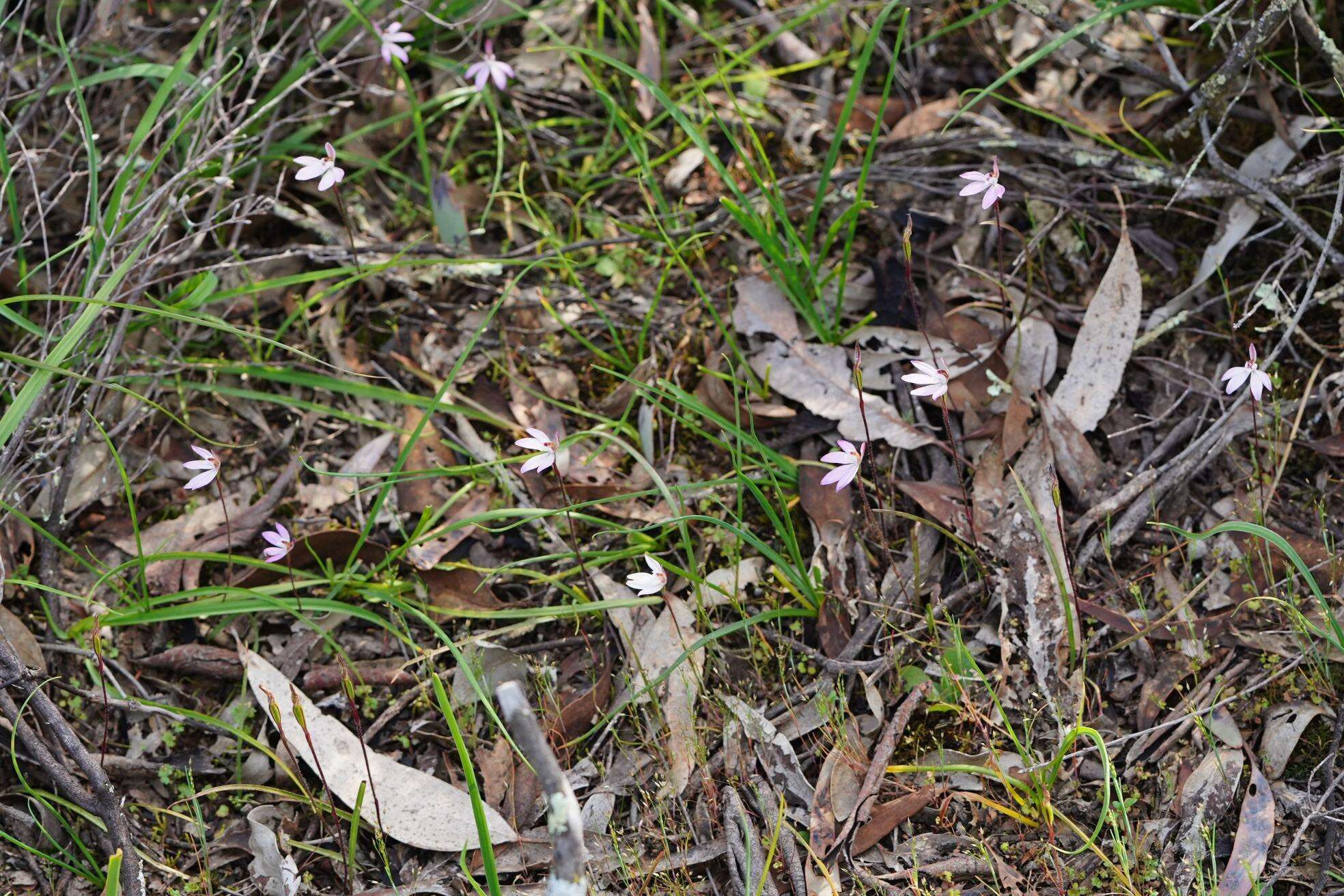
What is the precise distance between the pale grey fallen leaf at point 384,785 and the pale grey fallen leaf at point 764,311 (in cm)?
135

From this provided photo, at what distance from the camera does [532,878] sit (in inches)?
87.7

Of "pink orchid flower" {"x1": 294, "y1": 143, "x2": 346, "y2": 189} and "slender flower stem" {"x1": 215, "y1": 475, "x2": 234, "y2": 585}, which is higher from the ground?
"pink orchid flower" {"x1": 294, "y1": 143, "x2": 346, "y2": 189}

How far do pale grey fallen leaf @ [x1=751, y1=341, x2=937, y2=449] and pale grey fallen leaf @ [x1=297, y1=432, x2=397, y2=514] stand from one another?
1.01m

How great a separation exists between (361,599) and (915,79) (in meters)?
2.14

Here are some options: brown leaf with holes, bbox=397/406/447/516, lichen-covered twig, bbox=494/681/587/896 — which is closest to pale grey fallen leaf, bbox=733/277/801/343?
brown leaf with holes, bbox=397/406/447/516

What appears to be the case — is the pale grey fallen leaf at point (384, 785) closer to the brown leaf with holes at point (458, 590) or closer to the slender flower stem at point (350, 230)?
the brown leaf with holes at point (458, 590)

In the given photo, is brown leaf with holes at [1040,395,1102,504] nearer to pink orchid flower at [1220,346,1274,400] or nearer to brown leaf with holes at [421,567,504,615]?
pink orchid flower at [1220,346,1274,400]

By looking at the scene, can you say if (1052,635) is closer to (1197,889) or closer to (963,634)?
(963,634)

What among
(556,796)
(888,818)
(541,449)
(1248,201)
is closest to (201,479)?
(541,449)

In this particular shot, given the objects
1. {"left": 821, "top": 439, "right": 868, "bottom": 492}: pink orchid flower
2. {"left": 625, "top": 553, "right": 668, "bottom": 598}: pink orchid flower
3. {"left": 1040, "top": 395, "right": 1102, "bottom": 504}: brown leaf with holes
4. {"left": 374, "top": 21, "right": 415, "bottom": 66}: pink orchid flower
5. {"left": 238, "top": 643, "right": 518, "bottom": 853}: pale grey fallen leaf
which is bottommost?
{"left": 238, "top": 643, "right": 518, "bottom": 853}: pale grey fallen leaf

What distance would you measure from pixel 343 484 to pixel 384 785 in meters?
0.80

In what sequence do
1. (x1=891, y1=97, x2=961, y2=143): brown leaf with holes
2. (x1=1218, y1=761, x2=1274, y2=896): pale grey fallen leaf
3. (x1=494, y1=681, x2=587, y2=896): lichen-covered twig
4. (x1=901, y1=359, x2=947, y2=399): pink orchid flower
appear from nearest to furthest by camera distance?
(x1=494, y1=681, x2=587, y2=896): lichen-covered twig < (x1=1218, y1=761, x2=1274, y2=896): pale grey fallen leaf < (x1=901, y1=359, x2=947, y2=399): pink orchid flower < (x1=891, y1=97, x2=961, y2=143): brown leaf with holes

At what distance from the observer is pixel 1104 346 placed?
105 inches

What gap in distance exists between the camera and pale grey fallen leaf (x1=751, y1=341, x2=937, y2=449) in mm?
2664
